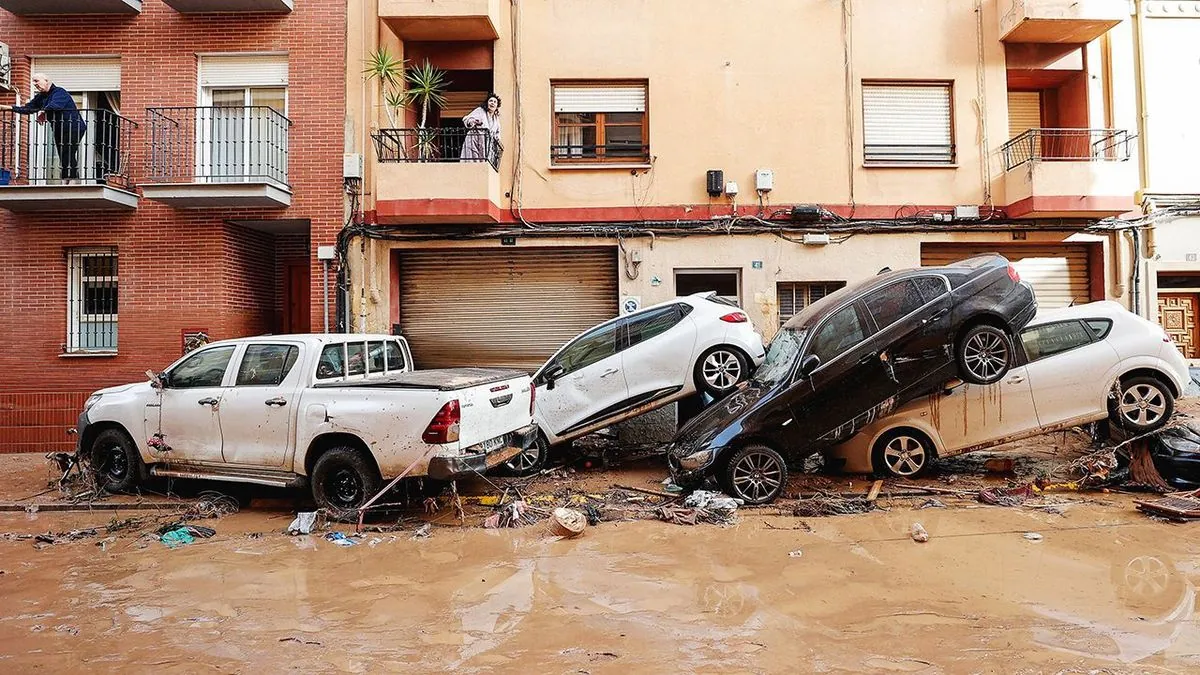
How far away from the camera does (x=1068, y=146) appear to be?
438 inches

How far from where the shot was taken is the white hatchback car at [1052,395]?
683cm

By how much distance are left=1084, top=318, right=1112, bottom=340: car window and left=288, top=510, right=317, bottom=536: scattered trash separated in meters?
8.34

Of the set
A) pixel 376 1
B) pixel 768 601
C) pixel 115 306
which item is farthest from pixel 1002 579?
pixel 115 306

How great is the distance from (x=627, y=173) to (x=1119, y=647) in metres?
8.84

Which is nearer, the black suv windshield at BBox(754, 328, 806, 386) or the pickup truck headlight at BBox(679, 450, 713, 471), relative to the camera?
the pickup truck headlight at BBox(679, 450, 713, 471)

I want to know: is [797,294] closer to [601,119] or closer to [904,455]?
[904,455]

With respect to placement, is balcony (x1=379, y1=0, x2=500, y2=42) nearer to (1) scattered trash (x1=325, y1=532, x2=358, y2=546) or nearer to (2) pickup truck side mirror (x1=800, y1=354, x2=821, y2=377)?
(2) pickup truck side mirror (x1=800, y1=354, x2=821, y2=377)

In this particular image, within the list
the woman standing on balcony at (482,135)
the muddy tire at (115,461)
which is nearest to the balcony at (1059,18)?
the woman standing on balcony at (482,135)

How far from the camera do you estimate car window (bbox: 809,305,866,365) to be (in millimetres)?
6781

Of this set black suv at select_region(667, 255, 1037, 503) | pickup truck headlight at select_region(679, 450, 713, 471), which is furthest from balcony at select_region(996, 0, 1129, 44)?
pickup truck headlight at select_region(679, 450, 713, 471)

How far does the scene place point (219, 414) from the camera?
6.80 meters

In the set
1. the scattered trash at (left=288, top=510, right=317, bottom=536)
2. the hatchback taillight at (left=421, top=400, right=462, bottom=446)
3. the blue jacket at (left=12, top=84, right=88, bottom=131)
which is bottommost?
the scattered trash at (left=288, top=510, right=317, bottom=536)

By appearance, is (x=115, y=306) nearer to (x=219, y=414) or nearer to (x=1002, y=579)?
(x=219, y=414)

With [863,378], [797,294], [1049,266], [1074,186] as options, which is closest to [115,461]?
[863,378]
